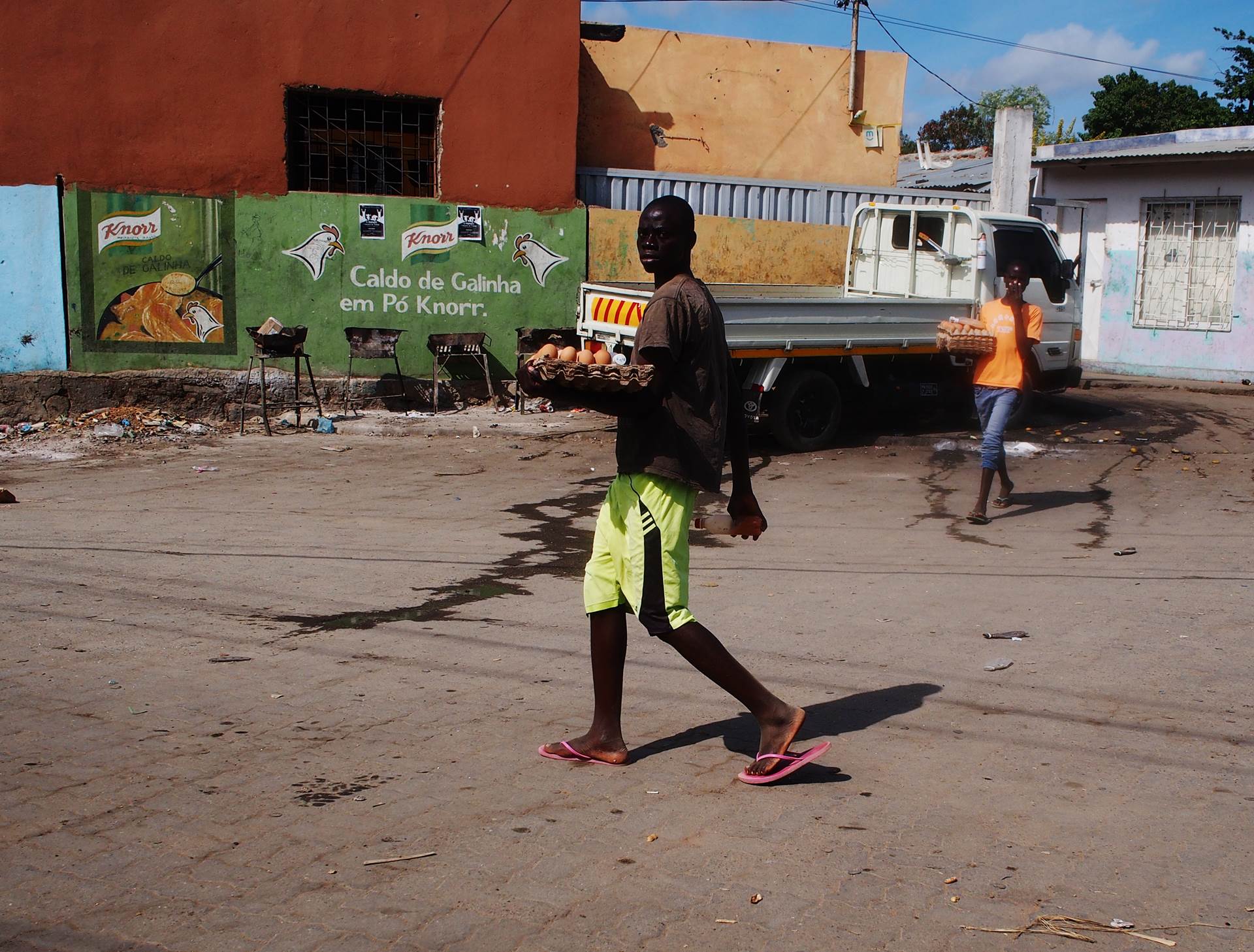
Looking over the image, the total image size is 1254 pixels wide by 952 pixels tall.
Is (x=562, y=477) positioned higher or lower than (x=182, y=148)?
lower

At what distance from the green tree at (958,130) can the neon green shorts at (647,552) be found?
47.4m

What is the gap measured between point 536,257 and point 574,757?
11.6 metres

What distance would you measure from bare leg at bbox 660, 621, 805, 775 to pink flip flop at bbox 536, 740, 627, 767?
44 cm

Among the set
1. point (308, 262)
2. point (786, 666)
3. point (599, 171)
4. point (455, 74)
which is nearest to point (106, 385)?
point (308, 262)

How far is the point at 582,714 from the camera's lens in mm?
4262

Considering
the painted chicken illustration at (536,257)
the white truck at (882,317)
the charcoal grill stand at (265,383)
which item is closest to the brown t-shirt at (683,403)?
the white truck at (882,317)

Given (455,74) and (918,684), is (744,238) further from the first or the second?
(918,684)

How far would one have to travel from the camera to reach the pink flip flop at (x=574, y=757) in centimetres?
377

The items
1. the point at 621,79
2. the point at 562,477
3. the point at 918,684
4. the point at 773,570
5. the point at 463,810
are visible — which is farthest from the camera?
the point at 621,79

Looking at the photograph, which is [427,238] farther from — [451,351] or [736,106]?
[736,106]

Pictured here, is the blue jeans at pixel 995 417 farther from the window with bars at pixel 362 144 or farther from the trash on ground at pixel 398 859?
the window with bars at pixel 362 144

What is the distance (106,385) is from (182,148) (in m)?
2.77

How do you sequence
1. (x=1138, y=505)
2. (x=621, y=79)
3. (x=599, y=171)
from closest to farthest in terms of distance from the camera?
(x=1138, y=505) < (x=599, y=171) < (x=621, y=79)

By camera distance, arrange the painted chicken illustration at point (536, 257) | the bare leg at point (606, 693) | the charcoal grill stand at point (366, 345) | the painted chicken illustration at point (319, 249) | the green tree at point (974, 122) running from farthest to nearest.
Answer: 1. the green tree at point (974, 122)
2. the painted chicken illustration at point (536, 257)
3. the painted chicken illustration at point (319, 249)
4. the charcoal grill stand at point (366, 345)
5. the bare leg at point (606, 693)
